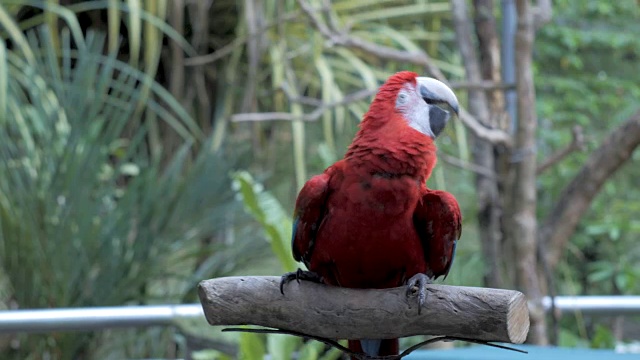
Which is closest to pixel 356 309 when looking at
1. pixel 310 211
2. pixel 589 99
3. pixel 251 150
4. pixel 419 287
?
pixel 419 287

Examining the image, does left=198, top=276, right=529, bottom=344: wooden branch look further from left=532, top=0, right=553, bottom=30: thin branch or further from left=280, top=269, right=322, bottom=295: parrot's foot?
left=532, top=0, right=553, bottom=30: thin branch

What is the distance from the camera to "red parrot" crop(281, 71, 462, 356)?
0.89 meters

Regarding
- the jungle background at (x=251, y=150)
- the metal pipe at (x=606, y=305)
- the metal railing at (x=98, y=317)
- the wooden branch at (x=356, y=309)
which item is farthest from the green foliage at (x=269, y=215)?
the wooden branch at (x=356, y=309)

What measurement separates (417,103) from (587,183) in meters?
0.78

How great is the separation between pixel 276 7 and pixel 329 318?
202 centimetres

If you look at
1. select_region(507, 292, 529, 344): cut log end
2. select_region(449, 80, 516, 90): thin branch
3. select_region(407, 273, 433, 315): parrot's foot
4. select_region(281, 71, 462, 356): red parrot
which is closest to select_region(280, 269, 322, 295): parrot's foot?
select_region(281, 71, 462, 356): red parrot

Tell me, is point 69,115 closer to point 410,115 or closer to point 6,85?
point 6,85

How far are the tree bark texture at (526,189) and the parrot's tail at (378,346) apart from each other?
0.72 metres

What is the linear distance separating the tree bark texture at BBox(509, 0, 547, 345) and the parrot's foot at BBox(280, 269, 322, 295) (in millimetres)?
769

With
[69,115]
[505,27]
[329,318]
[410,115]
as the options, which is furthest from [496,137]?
[69,115]

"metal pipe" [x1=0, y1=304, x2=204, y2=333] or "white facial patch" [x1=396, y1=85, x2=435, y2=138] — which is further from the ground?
"white facial patch" [x1=396, y1=85, x2=435, y2=138]

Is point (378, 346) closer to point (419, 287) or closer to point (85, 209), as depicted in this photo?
point (419, 287)

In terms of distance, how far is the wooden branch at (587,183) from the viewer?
147cm

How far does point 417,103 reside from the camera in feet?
2.97
